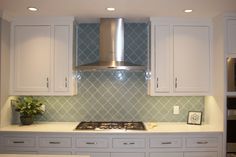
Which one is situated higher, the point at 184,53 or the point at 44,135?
the point at 184,53

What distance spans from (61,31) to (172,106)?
191 centimetres

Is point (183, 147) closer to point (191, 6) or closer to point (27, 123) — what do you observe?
point (191, 6)

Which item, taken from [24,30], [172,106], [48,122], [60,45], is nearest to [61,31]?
[60,45]

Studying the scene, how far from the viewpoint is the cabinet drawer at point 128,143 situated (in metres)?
3.06

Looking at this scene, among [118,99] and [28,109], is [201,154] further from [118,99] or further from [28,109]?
[28,109]

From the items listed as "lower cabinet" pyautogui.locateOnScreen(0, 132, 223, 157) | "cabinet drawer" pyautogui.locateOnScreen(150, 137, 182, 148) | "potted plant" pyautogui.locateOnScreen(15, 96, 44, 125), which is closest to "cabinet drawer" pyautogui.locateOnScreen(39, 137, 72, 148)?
"lower cabinet" pyautogui.locateOnScreen(0, 132, 223, 157)

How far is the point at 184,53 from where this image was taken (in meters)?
3.43

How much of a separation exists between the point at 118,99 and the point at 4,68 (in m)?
1.61

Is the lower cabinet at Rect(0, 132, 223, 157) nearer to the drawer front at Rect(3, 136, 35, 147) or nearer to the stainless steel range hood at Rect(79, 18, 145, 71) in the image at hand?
the drawer front at Rect(3, 136, 35, 147)

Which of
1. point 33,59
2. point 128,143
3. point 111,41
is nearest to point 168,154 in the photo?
point 128,143

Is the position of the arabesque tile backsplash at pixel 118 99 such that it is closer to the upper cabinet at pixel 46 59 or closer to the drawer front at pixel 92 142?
the upper cabinet at pixel 46 59

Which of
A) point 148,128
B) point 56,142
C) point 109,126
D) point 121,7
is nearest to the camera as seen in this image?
point 121,7

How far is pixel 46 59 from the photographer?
343 centimetres

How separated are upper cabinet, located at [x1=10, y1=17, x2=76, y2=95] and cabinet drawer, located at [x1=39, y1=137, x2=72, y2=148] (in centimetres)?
64
